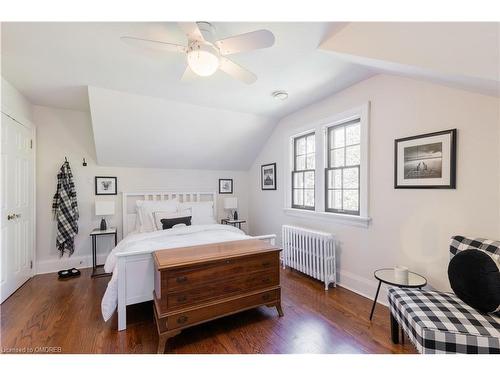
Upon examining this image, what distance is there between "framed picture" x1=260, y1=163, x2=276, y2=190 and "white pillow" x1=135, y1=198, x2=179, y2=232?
167 cm

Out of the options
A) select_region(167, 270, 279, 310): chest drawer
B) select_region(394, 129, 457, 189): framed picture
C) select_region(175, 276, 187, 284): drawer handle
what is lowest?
select_region(167, 270, 279, 310): chest drawer

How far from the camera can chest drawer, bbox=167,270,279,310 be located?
5.92ft

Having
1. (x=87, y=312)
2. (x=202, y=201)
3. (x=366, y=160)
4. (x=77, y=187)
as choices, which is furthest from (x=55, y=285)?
(x=366, y=160)

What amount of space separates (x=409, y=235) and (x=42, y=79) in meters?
4.23

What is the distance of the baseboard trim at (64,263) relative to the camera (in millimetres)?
3409

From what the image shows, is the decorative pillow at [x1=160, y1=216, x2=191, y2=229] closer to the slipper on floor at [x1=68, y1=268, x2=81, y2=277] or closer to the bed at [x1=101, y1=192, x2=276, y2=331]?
the bed at [x1=101, y1=192, x2=276, y2=331]

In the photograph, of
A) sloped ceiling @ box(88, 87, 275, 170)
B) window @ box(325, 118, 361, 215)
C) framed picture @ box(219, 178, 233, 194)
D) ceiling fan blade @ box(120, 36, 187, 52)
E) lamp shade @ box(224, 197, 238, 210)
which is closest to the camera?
ceiling fan blade @ box(120, 36, 187, 52)

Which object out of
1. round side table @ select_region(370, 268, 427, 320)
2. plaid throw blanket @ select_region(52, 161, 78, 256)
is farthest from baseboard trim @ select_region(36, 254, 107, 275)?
round side table @ select_region(370, 268, 427, 320)

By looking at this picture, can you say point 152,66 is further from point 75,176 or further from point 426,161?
point 426,161

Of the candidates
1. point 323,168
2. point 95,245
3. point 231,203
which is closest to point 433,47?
point 323,168

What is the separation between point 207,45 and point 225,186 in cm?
339

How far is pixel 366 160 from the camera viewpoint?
2598 mm

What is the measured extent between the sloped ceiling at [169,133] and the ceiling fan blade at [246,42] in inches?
76.1
